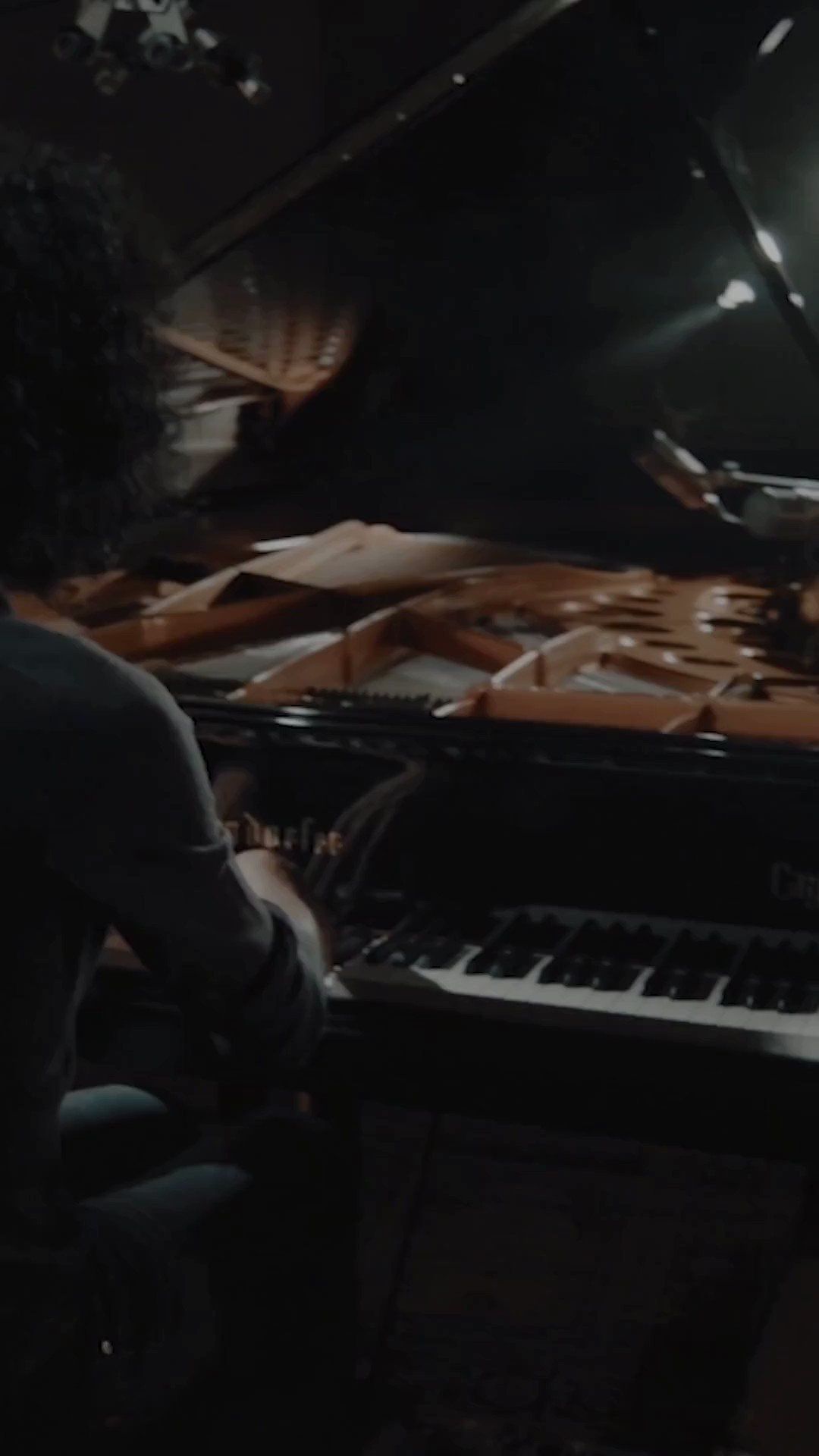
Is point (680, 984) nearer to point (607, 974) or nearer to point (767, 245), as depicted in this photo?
point (607, 974)

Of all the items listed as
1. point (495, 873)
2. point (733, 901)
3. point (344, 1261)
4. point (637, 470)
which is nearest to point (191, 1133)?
point (344, 1261)

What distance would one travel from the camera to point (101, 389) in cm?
141

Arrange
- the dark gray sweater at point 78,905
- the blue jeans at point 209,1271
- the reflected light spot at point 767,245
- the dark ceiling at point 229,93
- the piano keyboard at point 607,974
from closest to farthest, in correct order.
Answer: the dark gray sweater at point 78,905
the blue jeans at point 209,1271
the piano keyboard at point 607,974
the reflected light spot at point 767,245
the dark ceiling at point 229,93

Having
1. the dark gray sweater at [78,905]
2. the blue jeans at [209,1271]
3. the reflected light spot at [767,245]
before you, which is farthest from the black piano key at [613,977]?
the reflected light spot at [767,245]

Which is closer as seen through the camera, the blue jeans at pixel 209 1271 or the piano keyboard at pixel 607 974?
the blue jeans at pixel 209 1271

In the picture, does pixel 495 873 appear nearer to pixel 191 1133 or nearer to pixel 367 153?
pixel 191 1133

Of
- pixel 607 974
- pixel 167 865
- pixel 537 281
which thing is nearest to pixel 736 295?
pixel 537 281

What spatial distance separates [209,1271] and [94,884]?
0.50 m

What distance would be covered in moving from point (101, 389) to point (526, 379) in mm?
1324

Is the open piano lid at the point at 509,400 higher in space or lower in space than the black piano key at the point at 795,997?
higher

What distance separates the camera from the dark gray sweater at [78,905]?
1263 millimetres

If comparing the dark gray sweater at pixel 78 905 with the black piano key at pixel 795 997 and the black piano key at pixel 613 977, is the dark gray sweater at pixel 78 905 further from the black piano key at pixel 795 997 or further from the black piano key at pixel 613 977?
the black piano key at pixel 795 997

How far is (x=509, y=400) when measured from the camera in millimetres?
2615

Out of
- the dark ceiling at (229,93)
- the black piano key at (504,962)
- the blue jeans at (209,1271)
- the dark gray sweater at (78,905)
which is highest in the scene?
the dark ceiling at (229,93)
